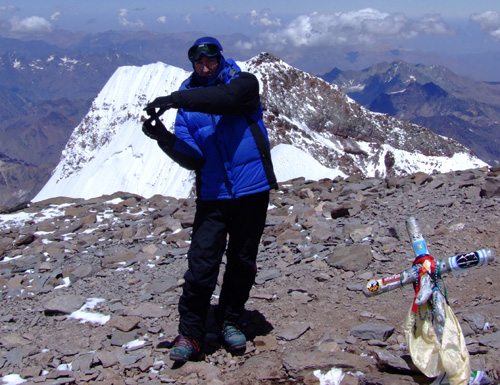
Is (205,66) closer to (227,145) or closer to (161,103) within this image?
(161,103)

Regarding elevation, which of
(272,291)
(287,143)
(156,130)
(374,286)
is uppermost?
(156,130)

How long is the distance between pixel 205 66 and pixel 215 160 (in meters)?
0.85

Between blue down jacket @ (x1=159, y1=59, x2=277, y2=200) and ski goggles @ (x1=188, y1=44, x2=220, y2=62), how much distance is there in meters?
0.20

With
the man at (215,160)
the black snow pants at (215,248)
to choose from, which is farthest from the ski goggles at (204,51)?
the black snow pants at (215,248)

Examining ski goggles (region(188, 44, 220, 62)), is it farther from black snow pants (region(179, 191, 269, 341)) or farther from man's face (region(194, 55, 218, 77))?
black snow pants (region(179, 191, 269, 341))

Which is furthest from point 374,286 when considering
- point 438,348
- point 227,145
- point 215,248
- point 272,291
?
point 272,291

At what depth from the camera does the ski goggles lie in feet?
14.2

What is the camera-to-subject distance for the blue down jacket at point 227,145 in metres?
4.41

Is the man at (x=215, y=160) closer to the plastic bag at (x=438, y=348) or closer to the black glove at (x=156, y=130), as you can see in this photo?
the black glove at (x=156, y=130)

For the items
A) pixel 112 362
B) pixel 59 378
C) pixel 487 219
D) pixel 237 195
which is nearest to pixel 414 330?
pixel 237 195

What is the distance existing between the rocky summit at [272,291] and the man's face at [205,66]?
2727mm

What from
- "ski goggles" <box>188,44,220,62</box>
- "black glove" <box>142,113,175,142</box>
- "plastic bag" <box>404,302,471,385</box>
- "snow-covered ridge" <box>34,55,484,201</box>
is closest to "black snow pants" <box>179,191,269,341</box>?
"black glove" <box>142,113,175,142</box>

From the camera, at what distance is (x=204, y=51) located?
4.34 meters

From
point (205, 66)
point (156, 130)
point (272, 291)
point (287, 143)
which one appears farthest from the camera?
point (287, 143)
